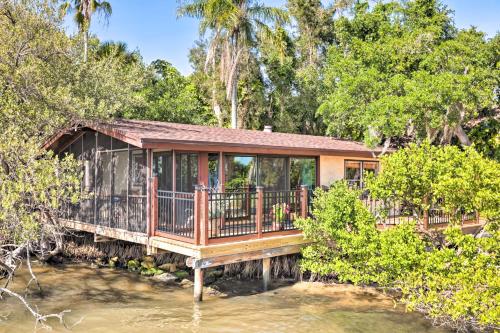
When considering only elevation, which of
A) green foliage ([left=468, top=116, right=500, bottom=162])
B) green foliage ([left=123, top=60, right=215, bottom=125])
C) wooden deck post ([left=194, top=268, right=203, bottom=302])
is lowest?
wooden deck post ([left=194, top=268, right=203, bottom=302])

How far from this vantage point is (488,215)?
8.28m

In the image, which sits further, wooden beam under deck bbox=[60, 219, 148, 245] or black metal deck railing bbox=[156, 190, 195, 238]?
wooden beam under deck bbox=[60, 219, 148, 245]

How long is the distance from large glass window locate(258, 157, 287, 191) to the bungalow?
0.04 m

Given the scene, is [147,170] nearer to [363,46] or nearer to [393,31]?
[363,46]

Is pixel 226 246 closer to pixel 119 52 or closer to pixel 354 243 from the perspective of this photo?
pixel 354 243

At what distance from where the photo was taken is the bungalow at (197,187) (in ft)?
36.2

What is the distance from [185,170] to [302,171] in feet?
17.3

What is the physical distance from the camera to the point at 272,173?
16047 mm

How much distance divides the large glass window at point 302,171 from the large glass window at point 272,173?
1.55ft

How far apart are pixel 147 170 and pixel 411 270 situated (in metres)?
7.79

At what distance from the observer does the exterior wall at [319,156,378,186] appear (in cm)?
1695

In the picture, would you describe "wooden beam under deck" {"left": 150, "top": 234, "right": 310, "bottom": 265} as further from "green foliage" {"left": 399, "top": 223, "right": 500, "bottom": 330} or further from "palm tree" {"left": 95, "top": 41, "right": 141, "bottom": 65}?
"palm tree" {"left": 95, "top": 41, "right": 141, "bottom": 65}

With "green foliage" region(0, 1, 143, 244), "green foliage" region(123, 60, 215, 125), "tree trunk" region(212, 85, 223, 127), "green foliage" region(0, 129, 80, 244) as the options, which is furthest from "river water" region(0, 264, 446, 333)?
"tree trunk" region(212, 85, 223, 127)

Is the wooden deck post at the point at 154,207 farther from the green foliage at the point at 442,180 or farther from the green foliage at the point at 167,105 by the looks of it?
the green foliage at the point at 167,105
